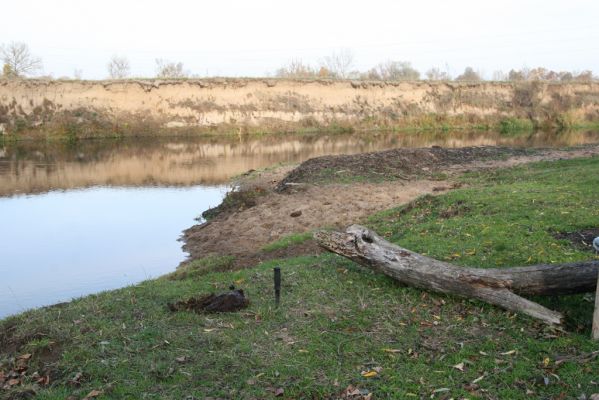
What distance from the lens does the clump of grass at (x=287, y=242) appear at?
1126cm

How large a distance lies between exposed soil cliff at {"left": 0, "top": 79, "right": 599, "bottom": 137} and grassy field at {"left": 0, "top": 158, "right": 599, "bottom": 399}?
34980 mm

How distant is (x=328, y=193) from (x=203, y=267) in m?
5.92

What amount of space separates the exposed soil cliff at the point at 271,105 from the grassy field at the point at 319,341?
115 feet

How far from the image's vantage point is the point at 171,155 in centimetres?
3012

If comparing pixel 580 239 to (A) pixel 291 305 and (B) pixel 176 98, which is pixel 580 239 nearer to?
(A) pixel 291 305

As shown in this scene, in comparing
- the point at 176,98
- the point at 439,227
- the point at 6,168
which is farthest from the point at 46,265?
the point at 176,98

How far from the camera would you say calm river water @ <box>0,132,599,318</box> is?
37.2 ft

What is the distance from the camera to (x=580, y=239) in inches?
337

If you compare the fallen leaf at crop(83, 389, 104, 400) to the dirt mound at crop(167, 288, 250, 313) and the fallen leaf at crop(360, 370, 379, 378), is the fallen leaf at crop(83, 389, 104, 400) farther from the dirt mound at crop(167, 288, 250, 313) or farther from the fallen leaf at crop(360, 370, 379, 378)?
the fallen leaf at crop(360, 370, 379, 378)

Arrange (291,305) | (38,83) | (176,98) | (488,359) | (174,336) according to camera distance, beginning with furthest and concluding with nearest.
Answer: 1. (176,98)
2. (38,83)
3. (291,305)
4. (174,336)
5. (488,359)

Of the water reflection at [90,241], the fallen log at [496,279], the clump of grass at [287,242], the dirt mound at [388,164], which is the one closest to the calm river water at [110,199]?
the water reflection at [90,241]

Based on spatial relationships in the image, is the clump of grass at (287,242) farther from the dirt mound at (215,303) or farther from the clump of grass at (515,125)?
the clump of grass at (515,125)

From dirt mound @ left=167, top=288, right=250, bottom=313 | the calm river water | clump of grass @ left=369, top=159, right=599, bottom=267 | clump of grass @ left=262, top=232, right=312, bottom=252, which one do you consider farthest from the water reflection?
clump of grass @ left=369, top=159, right=599, bottom=267

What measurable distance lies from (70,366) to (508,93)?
167 ft
